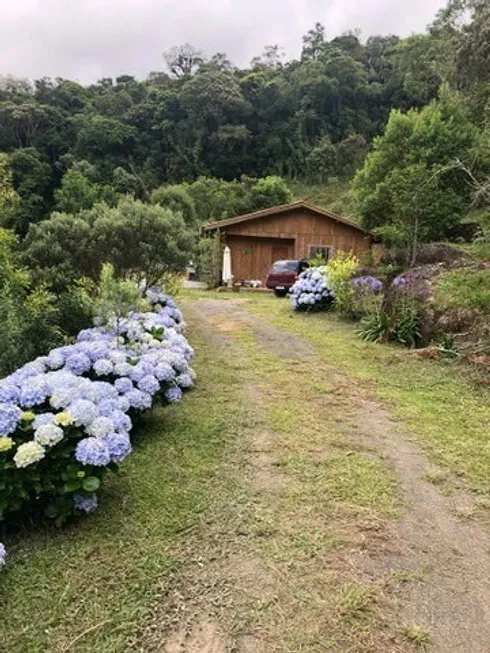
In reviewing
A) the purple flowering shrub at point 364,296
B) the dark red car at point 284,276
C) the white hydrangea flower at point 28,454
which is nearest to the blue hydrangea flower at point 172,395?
the white hydrangea flower at point 28,454

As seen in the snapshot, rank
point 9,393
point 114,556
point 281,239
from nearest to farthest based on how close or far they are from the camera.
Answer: point 114,556 → point 9,393 → point 281,239

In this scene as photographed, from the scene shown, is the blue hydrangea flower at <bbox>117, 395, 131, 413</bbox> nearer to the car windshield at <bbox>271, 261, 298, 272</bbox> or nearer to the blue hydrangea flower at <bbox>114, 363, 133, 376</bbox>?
the blue hydrangea flower at <bbox>114, 363, 133, 376</bbox>

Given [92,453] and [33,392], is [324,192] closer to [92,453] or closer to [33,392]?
[33,392]

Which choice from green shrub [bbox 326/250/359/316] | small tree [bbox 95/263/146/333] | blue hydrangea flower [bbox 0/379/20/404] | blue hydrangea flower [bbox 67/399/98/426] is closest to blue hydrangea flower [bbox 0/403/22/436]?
blue hydrangea flower [bbox 0/379/20/404]

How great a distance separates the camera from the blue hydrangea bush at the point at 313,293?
38.1 feet

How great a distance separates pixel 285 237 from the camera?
21469 mm

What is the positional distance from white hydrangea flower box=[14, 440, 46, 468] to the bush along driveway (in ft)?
1.55

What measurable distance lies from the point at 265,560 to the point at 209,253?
62.3 ft

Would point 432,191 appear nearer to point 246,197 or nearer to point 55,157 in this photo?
point 246,197

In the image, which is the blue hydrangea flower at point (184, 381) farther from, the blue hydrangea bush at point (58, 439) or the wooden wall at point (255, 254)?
the wooden wall at point (255, 254)

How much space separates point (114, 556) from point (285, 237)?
19787 mm

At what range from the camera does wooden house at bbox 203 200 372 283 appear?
21156 millimetres

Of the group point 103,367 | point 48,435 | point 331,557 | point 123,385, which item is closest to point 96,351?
point 103,367

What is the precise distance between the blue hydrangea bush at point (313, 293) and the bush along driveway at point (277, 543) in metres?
6.88
